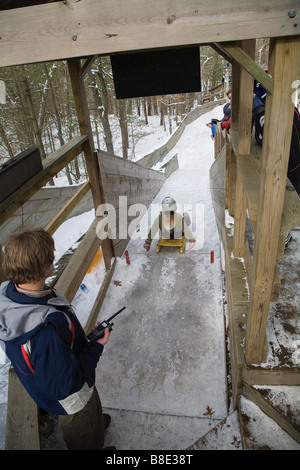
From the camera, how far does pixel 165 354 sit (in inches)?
142

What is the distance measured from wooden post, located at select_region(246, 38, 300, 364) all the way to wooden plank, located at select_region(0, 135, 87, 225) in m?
2.21

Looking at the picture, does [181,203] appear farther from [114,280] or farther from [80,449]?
[80,449]

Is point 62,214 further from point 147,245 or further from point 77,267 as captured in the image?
point 147,245

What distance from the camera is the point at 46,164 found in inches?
128

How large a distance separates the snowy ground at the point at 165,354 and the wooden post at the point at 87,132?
0.79 metres

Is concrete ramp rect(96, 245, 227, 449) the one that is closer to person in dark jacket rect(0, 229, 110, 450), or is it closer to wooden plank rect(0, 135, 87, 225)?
person in dark jacket rect(0, 229, 110, 450)

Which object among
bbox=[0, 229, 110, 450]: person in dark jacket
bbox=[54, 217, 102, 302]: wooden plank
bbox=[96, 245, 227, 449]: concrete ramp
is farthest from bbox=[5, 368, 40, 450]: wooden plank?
bbox=[54, 217, 102, 302]: wooden plank

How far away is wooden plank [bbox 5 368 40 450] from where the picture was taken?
6.54 ft

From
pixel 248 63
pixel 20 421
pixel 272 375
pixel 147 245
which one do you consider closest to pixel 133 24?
pixel 248 63

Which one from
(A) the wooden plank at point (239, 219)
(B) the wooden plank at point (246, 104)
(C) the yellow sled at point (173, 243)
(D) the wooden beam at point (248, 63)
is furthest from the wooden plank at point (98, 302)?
(D) the wooden beam at point (248, 63)

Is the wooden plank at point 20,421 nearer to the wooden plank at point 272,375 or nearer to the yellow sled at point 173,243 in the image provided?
the wooden plank at point 272,375

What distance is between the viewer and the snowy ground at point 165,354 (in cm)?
280

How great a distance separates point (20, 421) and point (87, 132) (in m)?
3.68

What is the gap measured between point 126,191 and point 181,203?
2829mm
